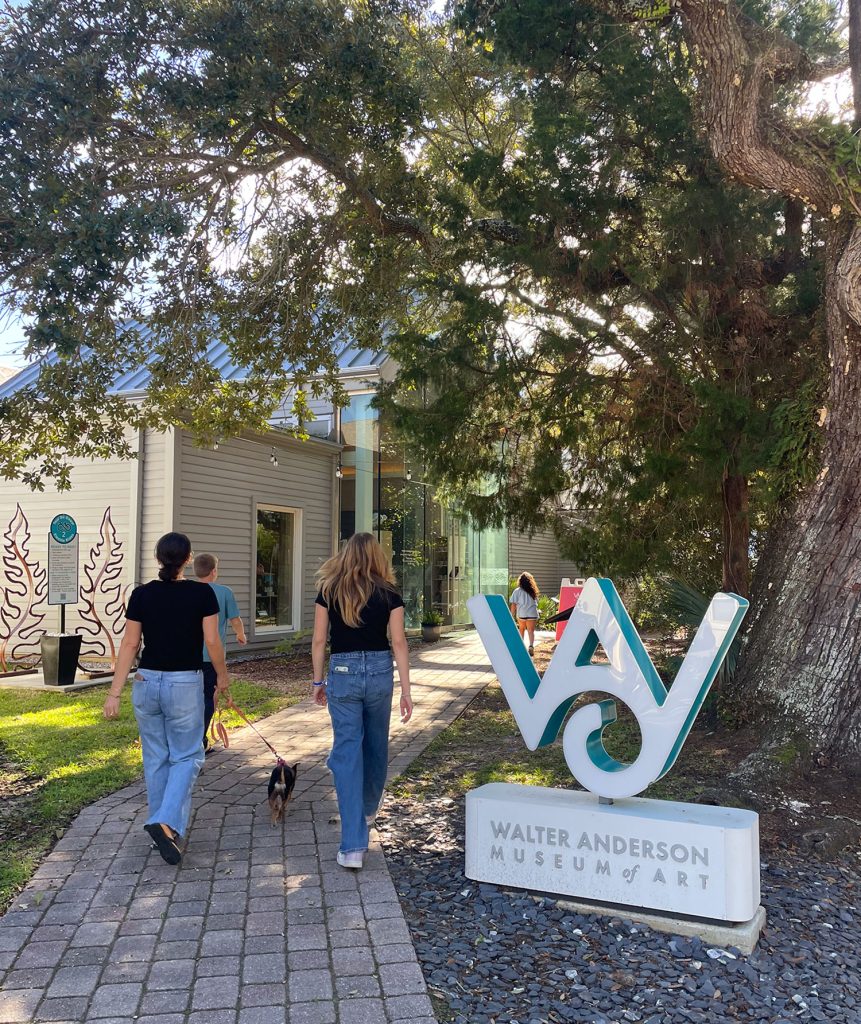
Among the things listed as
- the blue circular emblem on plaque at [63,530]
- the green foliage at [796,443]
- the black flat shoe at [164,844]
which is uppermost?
the green foliage at [796,443]

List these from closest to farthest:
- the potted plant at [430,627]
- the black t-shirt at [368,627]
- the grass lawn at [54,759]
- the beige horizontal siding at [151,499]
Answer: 1. the black t-shirt at [368,627]
2. the grass lawn at [54,759]
3. the beige horizontal siding at [151,499]
4. the potted plant at [430,627]

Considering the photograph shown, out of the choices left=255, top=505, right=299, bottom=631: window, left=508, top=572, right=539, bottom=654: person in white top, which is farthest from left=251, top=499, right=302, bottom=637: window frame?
left=508, top=572, right=539, bottom=654: person in white top

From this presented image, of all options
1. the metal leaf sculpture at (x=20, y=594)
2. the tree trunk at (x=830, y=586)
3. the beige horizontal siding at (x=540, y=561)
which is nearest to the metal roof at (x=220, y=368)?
the metal leaf sculpture at (x=20, y=594)

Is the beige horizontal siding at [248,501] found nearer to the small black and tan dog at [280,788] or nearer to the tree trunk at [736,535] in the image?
the tree trunk at [736,535]

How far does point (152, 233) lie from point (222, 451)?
671cm

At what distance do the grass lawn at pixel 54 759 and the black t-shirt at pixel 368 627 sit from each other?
6.37 ft

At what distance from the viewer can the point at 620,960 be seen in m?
3.35

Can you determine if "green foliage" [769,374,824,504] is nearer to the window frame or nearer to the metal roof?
the metal roof

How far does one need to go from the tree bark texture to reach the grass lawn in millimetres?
4738

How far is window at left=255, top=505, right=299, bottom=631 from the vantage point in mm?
14172

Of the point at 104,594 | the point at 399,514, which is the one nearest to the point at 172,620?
the point at 104,594

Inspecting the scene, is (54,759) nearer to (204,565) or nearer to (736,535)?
(204,565)

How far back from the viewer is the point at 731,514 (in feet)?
27.8

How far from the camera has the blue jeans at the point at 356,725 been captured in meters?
4.21
